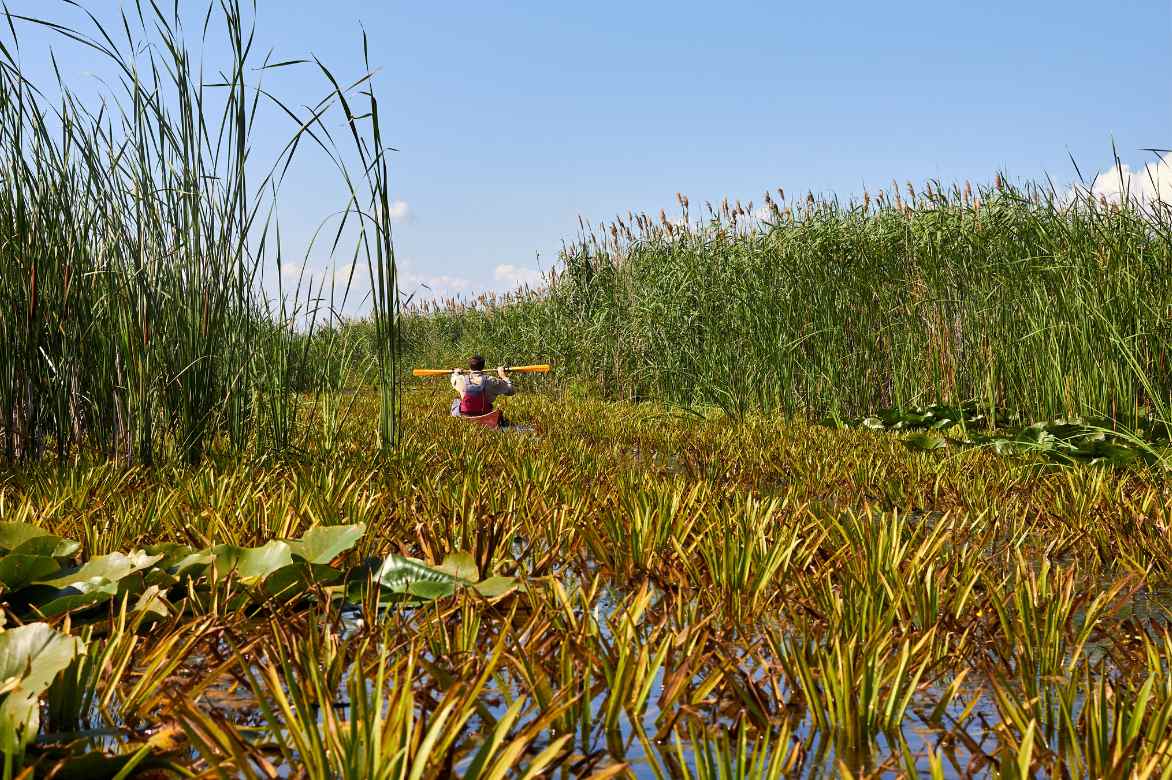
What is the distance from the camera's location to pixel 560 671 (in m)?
1.49

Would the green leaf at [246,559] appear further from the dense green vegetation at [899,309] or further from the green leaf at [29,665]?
the dense green vegetation at [899,309]

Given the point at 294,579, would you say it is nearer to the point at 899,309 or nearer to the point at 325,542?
the point at 325,542

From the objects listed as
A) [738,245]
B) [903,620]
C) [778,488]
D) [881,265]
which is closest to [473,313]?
[738,245]

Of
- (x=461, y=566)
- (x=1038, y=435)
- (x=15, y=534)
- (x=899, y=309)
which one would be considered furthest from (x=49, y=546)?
(x=899, y=309)

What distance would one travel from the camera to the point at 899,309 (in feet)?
22.7

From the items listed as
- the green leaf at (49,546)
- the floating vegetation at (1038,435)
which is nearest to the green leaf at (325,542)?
the green leaf at (49,546)

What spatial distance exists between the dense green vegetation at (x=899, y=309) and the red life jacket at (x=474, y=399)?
1.87m

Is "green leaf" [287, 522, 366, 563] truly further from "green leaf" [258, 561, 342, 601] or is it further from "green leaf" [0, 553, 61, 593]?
"green leaf" [0, 553, 61, 593]

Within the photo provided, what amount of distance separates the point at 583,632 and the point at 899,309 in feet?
19.1

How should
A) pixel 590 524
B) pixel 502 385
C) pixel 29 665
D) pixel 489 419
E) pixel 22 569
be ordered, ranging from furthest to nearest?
pixel 502 385, pixel 489 419, pixel 590 524, pixel 22 569, pixel 29 665

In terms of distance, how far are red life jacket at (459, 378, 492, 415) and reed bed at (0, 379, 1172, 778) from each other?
4991 millimetres

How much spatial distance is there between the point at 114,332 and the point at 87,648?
2.40 meters

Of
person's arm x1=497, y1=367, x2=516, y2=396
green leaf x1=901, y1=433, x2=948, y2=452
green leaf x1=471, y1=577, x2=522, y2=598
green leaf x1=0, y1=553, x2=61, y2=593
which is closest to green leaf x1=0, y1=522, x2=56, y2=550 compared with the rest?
green leaf x1=0, y1=553, x2=61, y2=593

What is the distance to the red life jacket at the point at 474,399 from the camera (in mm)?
8539
